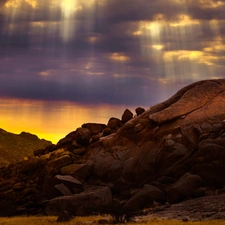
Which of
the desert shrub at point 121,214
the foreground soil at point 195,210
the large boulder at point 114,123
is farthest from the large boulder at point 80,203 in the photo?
the large boulder at point 114,123

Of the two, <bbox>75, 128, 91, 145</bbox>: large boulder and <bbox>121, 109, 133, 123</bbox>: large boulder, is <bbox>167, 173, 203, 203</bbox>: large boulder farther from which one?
<bbox>121, 109, 133, 123</bbox>: large boulder

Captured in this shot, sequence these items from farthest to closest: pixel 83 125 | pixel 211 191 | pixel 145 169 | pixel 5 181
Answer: pixel 83 125 → pixel 5 181 → pixel 145 169 → pixel 211 191

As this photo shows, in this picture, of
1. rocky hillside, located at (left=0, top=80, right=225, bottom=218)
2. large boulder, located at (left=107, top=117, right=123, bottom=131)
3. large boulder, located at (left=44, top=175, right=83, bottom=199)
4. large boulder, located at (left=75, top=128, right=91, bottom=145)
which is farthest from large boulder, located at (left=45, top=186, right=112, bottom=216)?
large boulder, located at (left=107, top=117, right=123, bottom=131)

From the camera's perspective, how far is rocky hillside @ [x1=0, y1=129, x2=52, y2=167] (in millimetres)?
142250

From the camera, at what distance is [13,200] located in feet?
182

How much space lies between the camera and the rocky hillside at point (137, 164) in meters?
48.2

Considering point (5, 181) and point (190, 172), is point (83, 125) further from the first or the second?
point (190, 172)

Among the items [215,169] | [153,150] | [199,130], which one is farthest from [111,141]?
[215,169]

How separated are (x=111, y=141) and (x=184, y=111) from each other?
369 inches

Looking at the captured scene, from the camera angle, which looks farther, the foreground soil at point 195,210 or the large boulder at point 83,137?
the large boulder at point 83,137

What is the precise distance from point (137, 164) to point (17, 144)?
113m

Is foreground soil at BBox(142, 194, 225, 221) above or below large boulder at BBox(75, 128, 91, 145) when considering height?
below

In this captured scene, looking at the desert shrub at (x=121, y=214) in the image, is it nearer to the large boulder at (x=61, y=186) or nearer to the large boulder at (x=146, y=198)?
the large boulder at (x=146, y=198)

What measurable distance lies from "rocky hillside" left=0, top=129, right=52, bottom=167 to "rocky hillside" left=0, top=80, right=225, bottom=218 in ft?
251
